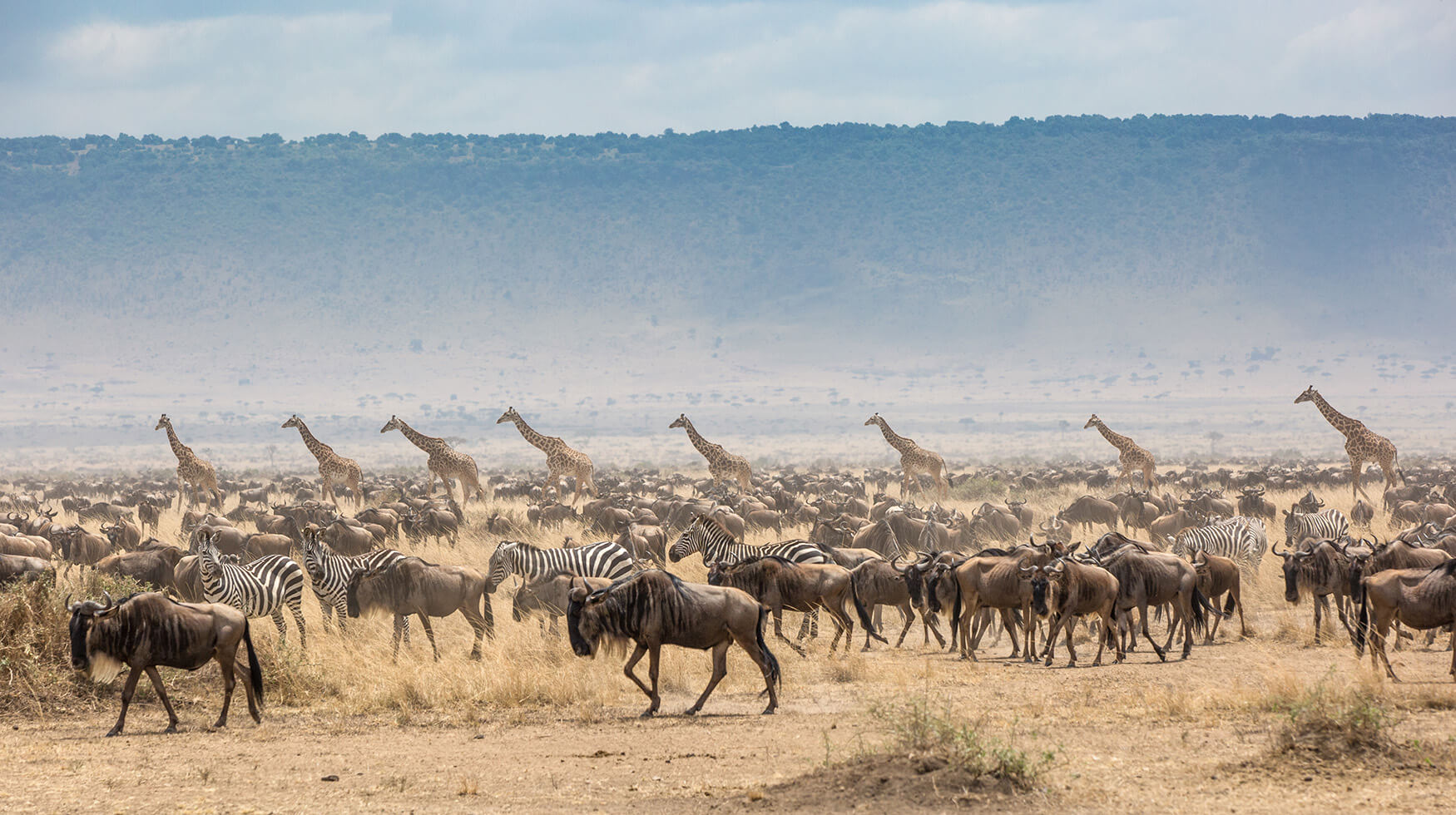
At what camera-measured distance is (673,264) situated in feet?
507

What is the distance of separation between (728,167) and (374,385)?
2364 inches

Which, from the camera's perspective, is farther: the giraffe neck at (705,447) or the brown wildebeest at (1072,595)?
the giraffe neck at (705,447)

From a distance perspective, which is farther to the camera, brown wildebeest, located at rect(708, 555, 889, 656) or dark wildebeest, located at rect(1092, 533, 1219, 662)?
dark wildebeest, located at rect(1092, 533, 1219, 662)

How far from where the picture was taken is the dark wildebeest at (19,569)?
14.0 meters

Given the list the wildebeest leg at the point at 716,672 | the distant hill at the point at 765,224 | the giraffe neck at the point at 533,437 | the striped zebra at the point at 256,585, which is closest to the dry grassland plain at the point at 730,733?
the wildebeest leg at the point at 716,672

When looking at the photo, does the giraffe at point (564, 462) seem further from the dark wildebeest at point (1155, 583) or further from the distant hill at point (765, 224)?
the distant hill at point (765, 224)

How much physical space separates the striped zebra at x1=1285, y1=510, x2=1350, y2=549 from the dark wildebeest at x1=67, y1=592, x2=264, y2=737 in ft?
50.7

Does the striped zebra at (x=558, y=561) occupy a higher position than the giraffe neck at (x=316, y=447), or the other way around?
the giraffe neck at (x=316, y=447)

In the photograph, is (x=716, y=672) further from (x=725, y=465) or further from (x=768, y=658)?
(x=725, y=465)

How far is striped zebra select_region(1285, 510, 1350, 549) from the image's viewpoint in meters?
20.5

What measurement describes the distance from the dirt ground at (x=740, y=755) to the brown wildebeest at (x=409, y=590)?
1463 millimetres

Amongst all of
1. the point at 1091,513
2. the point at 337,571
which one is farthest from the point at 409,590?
the point at 1091,513

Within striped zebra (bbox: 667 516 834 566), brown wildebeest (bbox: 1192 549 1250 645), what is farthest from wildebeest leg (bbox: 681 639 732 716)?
brown wildebeest (bbox: 1192 549 1250 645)

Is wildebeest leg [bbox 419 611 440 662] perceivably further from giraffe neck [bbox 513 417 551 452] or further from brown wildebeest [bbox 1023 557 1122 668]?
giraffe neck [bbox 513 417 551 452]
